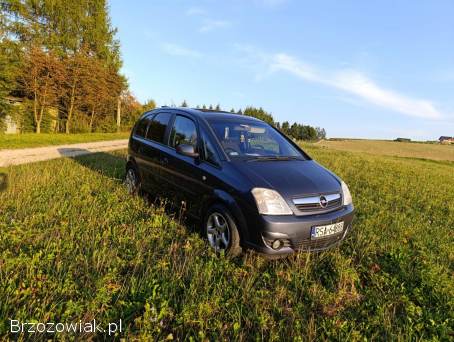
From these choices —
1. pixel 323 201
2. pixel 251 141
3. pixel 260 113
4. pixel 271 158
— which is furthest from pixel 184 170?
pixel 260 113

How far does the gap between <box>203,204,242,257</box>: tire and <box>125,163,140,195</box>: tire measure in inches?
92.8

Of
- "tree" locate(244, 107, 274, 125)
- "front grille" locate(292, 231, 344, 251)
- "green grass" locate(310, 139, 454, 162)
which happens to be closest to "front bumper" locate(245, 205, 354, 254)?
"front grille" locate(292, 231, 344, 251)

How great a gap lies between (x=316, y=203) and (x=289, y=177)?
431 mm

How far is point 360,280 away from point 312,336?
1267 millimetres

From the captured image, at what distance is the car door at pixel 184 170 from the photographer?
3.96 metres

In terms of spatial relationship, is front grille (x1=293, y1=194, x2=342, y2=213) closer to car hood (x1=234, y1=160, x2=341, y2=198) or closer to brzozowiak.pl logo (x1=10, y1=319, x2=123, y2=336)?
car hood (x1=234, y1=160, x2=341, y2=198)

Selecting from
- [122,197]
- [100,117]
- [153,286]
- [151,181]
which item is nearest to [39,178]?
[122,197]

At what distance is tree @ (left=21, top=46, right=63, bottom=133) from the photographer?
69.2ft

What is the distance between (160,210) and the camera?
4695 millimetres

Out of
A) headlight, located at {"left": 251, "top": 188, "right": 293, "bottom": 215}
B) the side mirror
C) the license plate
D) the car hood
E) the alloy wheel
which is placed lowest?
the alloy wheel

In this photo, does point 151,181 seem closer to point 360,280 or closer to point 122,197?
point 122,197

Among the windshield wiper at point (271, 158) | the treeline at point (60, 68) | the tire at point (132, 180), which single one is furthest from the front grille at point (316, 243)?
the treeline at point (60, 68)

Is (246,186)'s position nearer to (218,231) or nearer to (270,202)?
(270,202)

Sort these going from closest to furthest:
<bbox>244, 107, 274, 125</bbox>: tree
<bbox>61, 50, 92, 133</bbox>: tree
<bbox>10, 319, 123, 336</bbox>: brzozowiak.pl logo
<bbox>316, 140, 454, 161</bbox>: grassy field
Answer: <bbox>10, 319, 123, 336</bbox>: brzozowiak.pl logo → <bbox>61, 50, 92, 133</bbox>: tree → <bbox>316, 140, 454, 161</bbox>: grassy field → <bbox>244, 107, 274, 125</bbox>: tree
